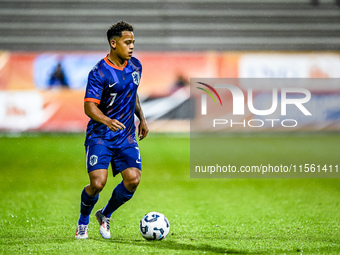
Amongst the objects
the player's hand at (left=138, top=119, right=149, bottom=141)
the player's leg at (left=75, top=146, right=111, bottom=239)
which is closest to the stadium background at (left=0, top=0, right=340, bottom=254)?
the player's leg at (left=75, top=146, right=111, bottom=239)

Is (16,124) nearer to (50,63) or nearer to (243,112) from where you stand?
(50,63)

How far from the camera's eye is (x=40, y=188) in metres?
7.79

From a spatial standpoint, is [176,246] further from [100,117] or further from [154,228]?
[100,117]

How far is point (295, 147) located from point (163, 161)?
3601mm

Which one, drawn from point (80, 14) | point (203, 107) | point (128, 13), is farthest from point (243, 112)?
point (80, 14)

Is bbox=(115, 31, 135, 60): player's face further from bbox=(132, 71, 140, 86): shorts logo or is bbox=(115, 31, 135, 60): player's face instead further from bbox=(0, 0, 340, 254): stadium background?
bbox=(0, 0, 340, 254): stadium background

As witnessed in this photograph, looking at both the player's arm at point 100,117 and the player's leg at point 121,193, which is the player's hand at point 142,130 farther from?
the player's arm at point 100,117

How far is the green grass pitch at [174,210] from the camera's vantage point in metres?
4.55

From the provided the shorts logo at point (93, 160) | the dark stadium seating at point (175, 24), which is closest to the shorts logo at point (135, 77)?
the shorts logo at point (93, 160)

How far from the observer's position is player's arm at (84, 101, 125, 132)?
437 centimetres

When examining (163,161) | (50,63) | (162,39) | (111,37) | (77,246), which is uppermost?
(162,39)

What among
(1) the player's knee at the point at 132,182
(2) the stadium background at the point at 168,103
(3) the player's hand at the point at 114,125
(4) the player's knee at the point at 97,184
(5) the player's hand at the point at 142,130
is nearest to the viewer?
(3) the player's hand at the point at 114,125

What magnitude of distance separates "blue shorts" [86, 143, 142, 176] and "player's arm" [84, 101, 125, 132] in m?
0.27

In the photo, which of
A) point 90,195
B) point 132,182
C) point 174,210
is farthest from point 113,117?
point 174,210
